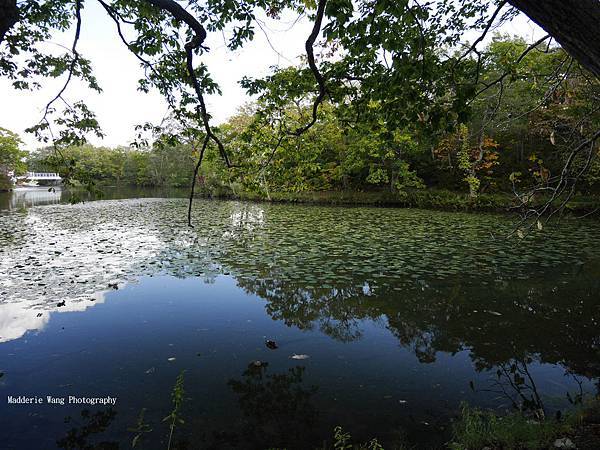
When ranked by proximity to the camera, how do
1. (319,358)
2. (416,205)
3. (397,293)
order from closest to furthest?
(319,358)
(397,293)
(416,205)

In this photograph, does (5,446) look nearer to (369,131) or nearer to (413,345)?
(413,345)

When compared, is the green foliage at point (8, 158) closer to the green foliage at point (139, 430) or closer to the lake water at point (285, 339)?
the lake water at point (285, 339)

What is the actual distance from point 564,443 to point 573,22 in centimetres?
285

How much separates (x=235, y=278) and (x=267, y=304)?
1.85 metres

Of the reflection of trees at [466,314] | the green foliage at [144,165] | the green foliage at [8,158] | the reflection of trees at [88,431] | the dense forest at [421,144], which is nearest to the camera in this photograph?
the reflection of trees at [88,431]

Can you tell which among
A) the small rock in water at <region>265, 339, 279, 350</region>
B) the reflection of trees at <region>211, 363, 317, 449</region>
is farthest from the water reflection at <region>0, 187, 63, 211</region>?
the reflection of trees at <region>211, 363, 317, 449</region>

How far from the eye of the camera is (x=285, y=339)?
5.29m

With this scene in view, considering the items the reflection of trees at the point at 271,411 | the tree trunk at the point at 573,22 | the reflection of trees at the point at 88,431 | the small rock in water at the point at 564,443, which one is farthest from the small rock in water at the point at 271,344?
the tree trunk at the point at 573,22

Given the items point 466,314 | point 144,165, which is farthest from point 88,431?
point 144,165

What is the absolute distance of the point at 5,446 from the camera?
297 cm

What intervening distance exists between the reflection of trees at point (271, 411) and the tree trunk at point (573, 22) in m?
3.61

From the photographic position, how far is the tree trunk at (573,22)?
1850mm

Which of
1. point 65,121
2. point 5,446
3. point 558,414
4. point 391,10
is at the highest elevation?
point 391,10

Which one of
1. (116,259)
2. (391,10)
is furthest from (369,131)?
(116,259)
